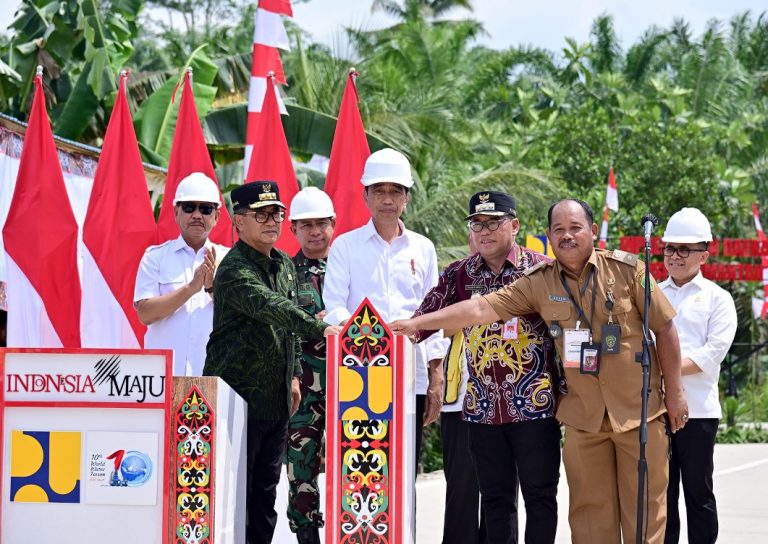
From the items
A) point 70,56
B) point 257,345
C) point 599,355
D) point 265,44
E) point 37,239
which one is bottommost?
point 599,355

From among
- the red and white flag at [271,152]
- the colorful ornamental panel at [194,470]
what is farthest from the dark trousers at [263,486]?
the red and white flag at [271,152]

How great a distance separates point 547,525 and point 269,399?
5.10ft

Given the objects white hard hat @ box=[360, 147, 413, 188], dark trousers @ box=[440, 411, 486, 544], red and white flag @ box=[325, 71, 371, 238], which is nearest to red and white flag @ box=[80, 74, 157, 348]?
red and white flag @ box=[325, 71, 371, 238]

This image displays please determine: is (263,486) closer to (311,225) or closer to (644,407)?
(311,225)

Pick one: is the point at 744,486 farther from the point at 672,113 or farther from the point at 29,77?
the point at 672,113

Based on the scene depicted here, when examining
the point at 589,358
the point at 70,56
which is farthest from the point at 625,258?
the point at 70,56

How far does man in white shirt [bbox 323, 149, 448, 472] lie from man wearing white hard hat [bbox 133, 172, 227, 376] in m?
0.87

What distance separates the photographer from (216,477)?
568cm

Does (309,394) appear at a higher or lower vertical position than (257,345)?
lower

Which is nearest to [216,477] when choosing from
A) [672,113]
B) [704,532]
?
[704,532]

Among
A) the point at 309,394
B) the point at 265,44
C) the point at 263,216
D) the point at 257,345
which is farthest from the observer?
the point at 265,44

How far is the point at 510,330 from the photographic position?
583cm

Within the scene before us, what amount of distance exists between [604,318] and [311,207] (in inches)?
91.2

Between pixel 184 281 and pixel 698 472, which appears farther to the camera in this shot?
pixel 184 281
